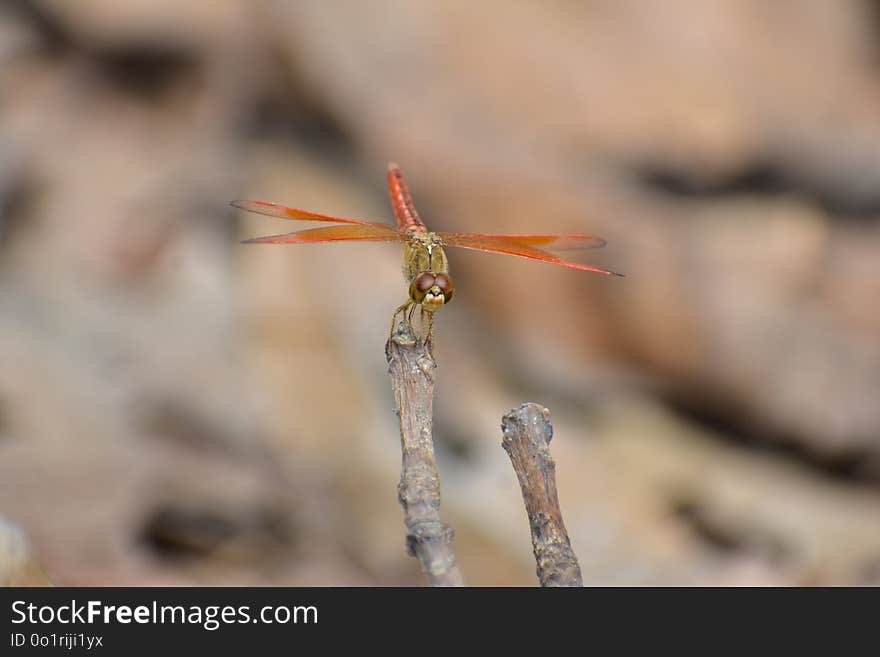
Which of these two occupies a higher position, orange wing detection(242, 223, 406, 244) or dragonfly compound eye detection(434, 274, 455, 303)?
orange wing detection(242, 223, 406, 244)

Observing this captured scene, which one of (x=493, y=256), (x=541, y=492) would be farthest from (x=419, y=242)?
(x=493, y=256)

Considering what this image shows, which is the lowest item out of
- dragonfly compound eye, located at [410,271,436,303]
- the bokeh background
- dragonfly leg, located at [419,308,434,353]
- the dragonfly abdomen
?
dragonfly leg, located at [419,308,434,353]

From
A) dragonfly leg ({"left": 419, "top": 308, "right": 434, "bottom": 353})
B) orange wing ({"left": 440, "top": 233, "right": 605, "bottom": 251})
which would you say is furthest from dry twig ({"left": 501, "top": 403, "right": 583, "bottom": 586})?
orange wing ({"left": 440, "top": 233, "right": 605, "bottom": 251})

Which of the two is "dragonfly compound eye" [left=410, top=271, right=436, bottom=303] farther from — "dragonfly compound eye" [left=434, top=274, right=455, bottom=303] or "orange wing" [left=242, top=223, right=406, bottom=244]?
"orange wing" [left=242, top=223, right=406, bottom=244]

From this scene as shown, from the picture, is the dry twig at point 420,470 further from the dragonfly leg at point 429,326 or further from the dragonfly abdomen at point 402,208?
the dragonfly abdomen at point 402,208
